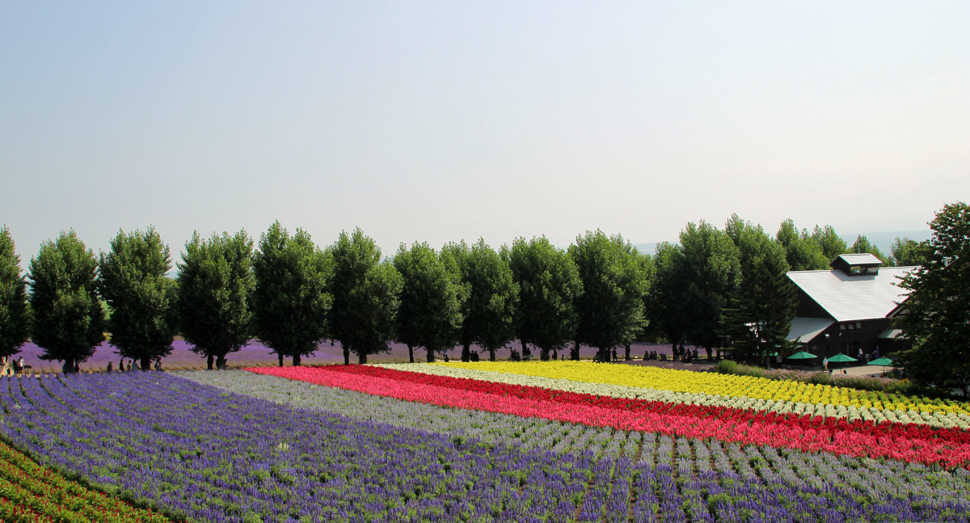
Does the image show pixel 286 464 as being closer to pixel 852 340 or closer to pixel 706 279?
pixel 852 340

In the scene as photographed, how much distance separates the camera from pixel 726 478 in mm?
13680

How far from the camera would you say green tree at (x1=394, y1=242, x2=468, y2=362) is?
49.3 metres

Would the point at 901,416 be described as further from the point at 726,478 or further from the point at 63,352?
the point at 63,352

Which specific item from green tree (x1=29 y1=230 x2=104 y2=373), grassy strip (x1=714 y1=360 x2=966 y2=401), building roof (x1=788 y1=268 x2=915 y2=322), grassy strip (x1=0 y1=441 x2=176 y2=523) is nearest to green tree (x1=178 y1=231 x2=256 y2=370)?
green tree (x1=29 y1=230 x2=104 y2=373)

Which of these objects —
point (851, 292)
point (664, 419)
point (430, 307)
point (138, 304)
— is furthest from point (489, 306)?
point (851, 292)

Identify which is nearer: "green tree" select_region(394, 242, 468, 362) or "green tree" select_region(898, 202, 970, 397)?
"green tree" select_region(898, 202, 970, 397)

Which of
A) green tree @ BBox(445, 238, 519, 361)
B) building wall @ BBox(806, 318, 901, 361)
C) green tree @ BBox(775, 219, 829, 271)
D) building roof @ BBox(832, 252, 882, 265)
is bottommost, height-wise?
building wall @ BBox(806, 318, 901, 361)

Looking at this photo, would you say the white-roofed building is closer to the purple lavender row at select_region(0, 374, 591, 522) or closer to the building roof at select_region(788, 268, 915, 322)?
the building roof at select_region(788, 268, 915, 322)

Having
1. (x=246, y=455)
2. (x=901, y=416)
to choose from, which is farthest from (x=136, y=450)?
(x=901, y=416)

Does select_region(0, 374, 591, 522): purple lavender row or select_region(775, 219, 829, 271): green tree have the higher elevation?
select_region(775, 219, 829, 271): green tree

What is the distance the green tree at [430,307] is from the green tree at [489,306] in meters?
2.54

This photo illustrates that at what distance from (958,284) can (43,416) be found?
41.7 meters

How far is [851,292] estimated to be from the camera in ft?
180

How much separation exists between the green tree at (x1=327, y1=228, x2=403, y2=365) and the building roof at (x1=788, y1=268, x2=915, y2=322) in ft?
128
